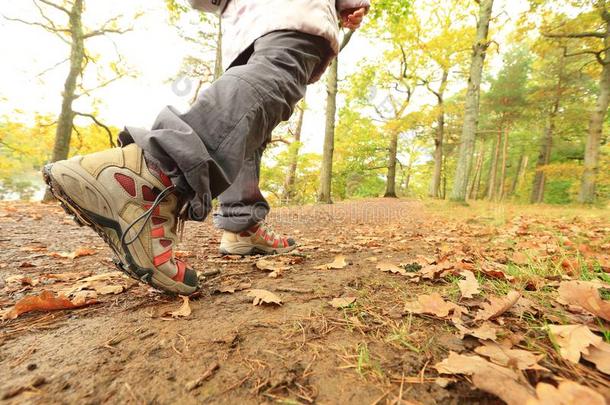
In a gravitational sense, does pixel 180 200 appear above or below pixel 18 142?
below

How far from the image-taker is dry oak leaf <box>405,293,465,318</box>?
79 centimetres

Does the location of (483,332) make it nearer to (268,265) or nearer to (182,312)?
(182,312)

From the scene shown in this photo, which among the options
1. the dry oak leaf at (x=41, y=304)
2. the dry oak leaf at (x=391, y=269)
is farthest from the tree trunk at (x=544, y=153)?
the dry oak leaf at (x=41, y=304)

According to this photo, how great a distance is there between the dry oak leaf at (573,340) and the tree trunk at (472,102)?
711 cm

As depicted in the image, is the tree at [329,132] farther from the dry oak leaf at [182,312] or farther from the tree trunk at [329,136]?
the dry oak leaf at [182,312]

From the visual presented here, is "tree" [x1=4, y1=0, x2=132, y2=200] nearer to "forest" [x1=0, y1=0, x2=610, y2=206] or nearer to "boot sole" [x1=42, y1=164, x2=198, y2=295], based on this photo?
"forest" [x1=0, y1=0, x2=610, y2=206]

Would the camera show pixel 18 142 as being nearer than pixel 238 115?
No

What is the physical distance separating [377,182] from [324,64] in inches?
679

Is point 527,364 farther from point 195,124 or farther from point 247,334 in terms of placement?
point 195,124

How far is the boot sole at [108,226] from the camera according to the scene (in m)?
0.86

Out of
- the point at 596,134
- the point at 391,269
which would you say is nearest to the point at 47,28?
the point at 391,269

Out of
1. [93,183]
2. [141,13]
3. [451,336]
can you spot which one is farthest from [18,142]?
[451,336]

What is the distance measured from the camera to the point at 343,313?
0.85 m

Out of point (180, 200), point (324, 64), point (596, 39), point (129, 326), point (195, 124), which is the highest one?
point (596, 39)
